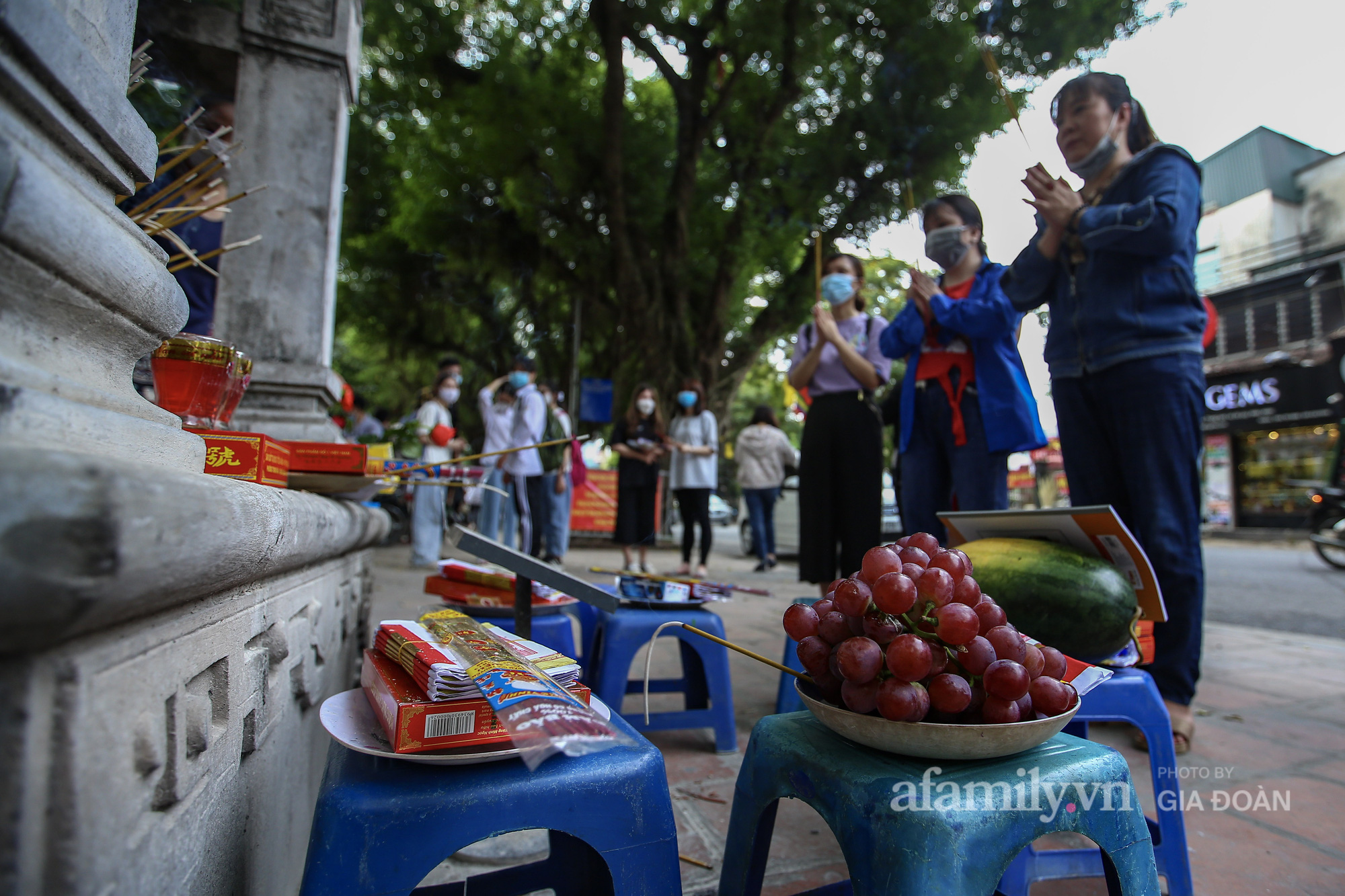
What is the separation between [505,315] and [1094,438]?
14.8m

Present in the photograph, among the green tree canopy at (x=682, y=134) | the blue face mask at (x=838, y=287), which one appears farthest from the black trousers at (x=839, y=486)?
the green tree canopy at (x=682, y=134)

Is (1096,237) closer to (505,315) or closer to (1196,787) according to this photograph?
(1196,787)

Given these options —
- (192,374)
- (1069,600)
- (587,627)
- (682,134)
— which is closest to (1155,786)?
(1069,600)

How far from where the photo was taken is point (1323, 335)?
15.7m

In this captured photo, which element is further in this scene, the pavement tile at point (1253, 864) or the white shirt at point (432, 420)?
the white shirt at point (432, 420)

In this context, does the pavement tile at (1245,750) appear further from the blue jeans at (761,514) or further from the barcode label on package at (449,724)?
the blue jeans at (761,514)

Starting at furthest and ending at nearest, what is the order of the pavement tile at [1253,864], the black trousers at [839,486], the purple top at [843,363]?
1. the purple top at [843,363]
2. the black trousers at [839,486]
3. the pavement tile at [1253,864]

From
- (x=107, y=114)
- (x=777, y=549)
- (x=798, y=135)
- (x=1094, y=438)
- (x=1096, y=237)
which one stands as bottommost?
(x=777, y=549)

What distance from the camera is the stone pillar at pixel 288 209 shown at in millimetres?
2561

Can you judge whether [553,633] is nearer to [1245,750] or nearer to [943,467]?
[943,467]

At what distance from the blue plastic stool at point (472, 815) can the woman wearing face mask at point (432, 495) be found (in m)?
5.34

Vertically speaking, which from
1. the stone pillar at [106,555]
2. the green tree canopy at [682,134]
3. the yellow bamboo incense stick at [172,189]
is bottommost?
the stone pillar at [106,555]

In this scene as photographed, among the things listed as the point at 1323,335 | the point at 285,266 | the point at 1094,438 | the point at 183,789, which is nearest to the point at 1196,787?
the point at 1094,438

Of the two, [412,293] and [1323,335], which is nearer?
[412,293]
